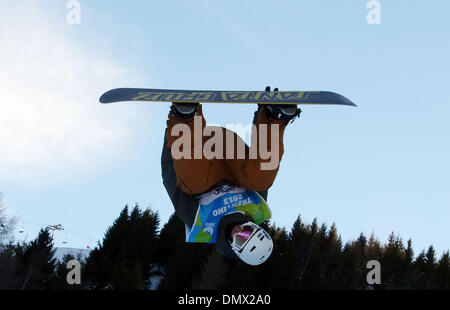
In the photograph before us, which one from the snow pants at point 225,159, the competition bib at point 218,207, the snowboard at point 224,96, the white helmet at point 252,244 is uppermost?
the snowboard at point 224,96

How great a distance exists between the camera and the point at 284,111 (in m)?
4.20

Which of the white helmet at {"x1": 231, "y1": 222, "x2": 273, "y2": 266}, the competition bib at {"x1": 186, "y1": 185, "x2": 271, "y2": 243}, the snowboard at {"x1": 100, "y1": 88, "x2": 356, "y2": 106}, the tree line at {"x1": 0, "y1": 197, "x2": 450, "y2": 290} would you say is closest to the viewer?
the snowboard at {"x1": 100, "y1": 88, "x2": 356, "y2": 106}

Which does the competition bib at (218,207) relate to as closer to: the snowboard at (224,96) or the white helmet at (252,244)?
the white helmet at (252,244)

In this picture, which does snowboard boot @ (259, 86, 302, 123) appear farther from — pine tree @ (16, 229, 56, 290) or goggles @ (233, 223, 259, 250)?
pine tree @ (16, 229, 56, 290)

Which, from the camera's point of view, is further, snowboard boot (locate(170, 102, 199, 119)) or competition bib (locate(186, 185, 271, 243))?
competition bib (locate(186, 185, 271, 243))

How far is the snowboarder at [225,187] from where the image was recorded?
438cm

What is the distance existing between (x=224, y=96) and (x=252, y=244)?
159 centimetres

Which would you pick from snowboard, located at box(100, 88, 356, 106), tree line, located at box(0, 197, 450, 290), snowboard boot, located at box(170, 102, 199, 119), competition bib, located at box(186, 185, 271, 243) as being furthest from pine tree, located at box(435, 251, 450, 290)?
snowboard boot, located at box(170, 102, 199, 119)

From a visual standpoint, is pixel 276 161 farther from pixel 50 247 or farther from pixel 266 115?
pixel 50 247

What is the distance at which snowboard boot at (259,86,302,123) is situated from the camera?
4184mm

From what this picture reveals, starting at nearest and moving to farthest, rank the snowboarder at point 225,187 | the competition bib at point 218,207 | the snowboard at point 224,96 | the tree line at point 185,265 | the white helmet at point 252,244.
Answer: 1. the snowboard at point 224,96
2. the snowboarder at point 225,187
3. the white helmet at point 252,244
4. the competition bib at point 218,207
5. the tree line at point 185,265

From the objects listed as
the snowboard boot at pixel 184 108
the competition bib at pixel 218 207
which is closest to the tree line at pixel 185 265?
the competition bib at pixel 218 207

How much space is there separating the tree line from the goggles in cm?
1463
